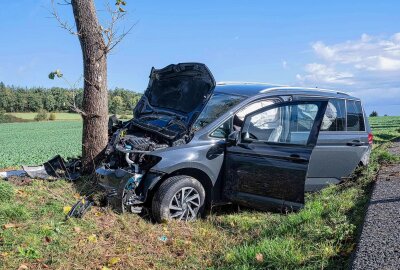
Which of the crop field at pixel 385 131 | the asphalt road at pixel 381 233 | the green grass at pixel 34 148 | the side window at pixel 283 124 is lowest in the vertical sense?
the green grass at pixel 34 148

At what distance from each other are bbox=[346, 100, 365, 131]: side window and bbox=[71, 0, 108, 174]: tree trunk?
15.2 feet

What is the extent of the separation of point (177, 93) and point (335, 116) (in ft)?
9.18

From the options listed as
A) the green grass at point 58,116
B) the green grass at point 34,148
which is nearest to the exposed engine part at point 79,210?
the green grass at point 34,148

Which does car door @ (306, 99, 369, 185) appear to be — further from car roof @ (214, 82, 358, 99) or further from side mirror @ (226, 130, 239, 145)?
side mirror @ (226, 130, 239, 145)

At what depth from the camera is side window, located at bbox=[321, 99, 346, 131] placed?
7125 millimetres

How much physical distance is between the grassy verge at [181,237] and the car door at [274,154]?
1.06 feet

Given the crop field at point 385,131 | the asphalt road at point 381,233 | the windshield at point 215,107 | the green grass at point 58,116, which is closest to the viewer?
the asphalt road at point 381,233

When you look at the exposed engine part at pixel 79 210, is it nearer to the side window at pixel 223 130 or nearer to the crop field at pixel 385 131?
the side window at pixel 223 130

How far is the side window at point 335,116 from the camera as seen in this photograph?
7125mm

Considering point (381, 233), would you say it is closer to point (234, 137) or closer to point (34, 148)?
point (234, 137)

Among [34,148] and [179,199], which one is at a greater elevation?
[179,199]

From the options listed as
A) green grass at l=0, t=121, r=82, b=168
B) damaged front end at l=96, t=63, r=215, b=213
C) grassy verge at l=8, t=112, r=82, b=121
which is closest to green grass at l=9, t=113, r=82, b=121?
grassy verge at l=8, t=112, r=82, b=121

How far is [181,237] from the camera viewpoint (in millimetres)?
5590

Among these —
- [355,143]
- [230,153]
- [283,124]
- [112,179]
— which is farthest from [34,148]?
[283,124]
